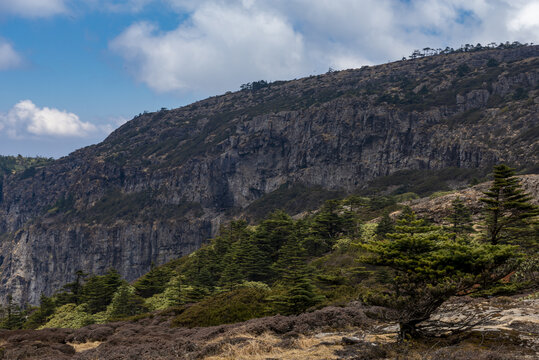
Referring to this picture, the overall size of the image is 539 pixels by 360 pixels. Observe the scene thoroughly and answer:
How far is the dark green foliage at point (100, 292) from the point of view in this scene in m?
37.2

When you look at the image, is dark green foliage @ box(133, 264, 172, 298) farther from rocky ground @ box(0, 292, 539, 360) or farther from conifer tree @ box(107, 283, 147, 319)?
rocky ground @ box(0, 292, 539, 360)

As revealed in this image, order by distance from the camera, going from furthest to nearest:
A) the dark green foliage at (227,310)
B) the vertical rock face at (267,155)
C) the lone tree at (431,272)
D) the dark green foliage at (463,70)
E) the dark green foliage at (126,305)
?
the dark green foliage at (463,70)
the vertical rock face at (267,155)
the dark green foliage at (126,305)
the dark green foliage at (227,310)
the lone tree at (431,272)

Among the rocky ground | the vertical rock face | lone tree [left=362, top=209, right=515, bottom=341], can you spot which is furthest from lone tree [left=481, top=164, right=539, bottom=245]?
the vertical rock face

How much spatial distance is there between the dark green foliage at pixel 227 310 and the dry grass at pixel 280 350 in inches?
339

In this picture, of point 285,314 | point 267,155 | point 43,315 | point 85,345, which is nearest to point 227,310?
point 285,314

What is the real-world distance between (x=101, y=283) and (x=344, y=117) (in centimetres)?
10286

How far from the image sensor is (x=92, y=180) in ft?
516

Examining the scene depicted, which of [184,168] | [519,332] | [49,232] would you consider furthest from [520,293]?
[49,232]

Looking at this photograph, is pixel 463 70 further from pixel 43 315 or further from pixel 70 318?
pixel 43 315

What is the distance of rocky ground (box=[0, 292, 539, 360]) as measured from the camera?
8742 millimetres

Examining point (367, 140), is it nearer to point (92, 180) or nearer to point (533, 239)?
point (533, 239)

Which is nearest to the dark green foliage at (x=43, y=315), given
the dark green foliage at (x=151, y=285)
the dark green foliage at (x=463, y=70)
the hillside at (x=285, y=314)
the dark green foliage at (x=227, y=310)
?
the hillside at (x=285, y=314)

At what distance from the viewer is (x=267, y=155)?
136 meters

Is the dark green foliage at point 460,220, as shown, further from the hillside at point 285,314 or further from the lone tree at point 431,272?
the lone tree at point 431,272
